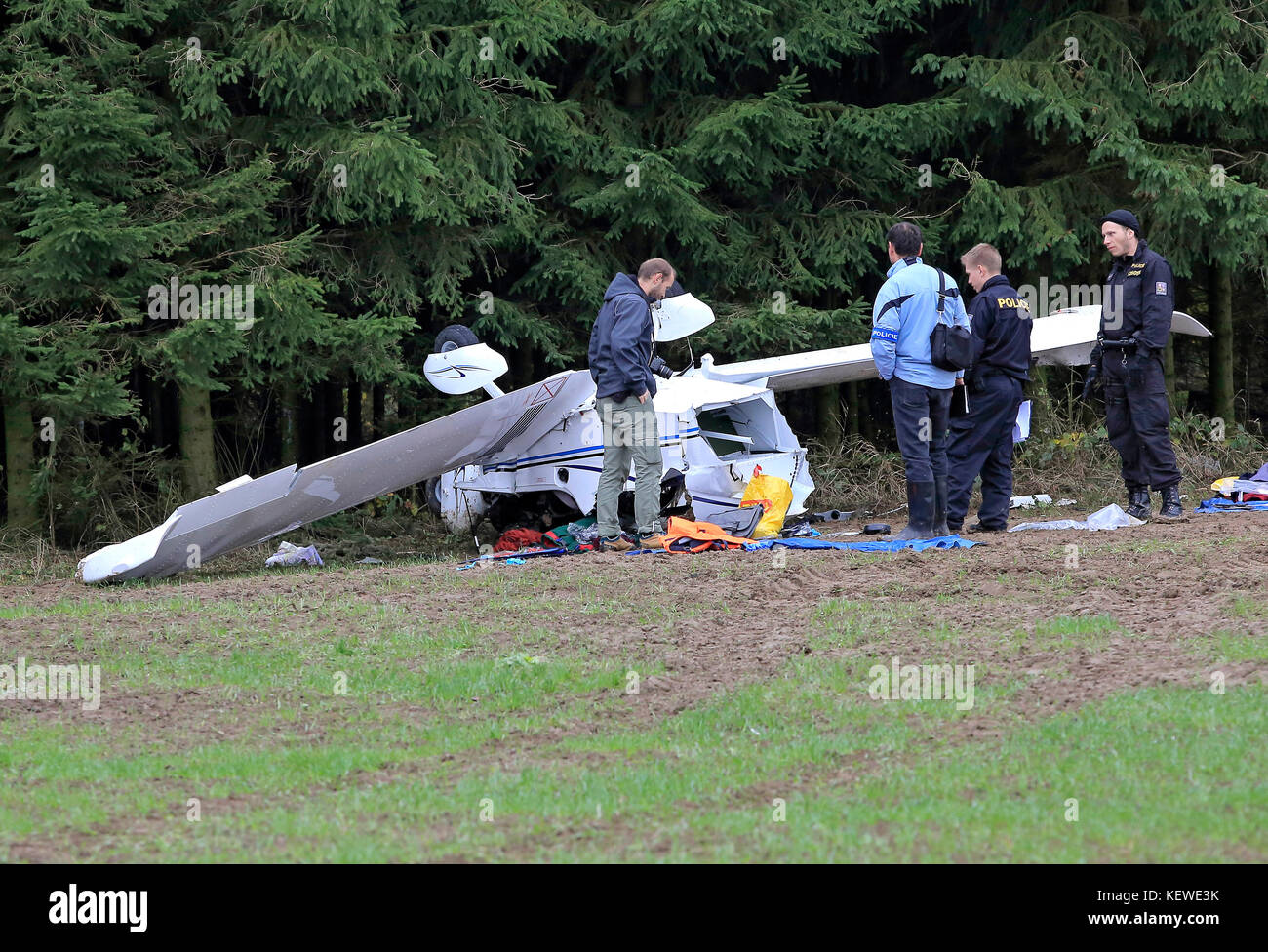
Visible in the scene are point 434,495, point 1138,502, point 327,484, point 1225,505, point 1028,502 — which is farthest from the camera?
point 1028,502

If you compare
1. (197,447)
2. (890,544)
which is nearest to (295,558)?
(197,447)

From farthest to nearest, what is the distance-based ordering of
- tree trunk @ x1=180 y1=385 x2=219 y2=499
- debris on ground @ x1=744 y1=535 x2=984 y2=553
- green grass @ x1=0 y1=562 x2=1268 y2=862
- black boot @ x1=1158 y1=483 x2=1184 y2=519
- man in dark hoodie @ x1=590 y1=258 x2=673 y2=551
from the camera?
tree trunk @ x1=180 y1=385 x2=219 y2=499, black boot @ x1=1158 y1=483 x2=1184 y2=519, man in dark hoodie @ x1=590 y1=258 x2=673 y2=551, debris on ground @ x1=744 y1=535 x2=984 y2=553, green grass @ x1=0 y1=562 x2=1268 y2=862

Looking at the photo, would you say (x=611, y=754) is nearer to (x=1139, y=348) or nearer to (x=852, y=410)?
(x=1139, y=348)

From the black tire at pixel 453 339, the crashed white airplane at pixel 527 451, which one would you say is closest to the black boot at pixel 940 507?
the crashed white airplane at pixel 527 451

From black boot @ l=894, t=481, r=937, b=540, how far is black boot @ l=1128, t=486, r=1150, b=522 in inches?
75.2

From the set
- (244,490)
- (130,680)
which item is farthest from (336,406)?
(130,680)

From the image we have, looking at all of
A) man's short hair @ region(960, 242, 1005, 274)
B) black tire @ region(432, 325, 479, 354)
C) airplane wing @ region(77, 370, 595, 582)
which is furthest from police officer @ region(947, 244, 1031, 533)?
black tire @ region(432, 325, 479, 354)

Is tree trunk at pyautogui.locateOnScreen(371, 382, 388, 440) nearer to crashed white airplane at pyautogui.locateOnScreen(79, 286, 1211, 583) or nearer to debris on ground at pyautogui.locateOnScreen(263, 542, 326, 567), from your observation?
crashed white airplane at pyautogui.locateOnScreen(79, 286, 1211, 583)

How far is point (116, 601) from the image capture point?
933 cm

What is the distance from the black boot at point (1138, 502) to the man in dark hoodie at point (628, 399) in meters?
3.80

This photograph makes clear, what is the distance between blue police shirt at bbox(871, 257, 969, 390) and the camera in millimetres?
9828

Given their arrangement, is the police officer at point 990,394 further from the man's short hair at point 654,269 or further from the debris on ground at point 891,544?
the man's short hair at point 654,269

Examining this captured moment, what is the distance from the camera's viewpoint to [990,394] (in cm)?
1066

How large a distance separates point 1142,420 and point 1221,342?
798cm
